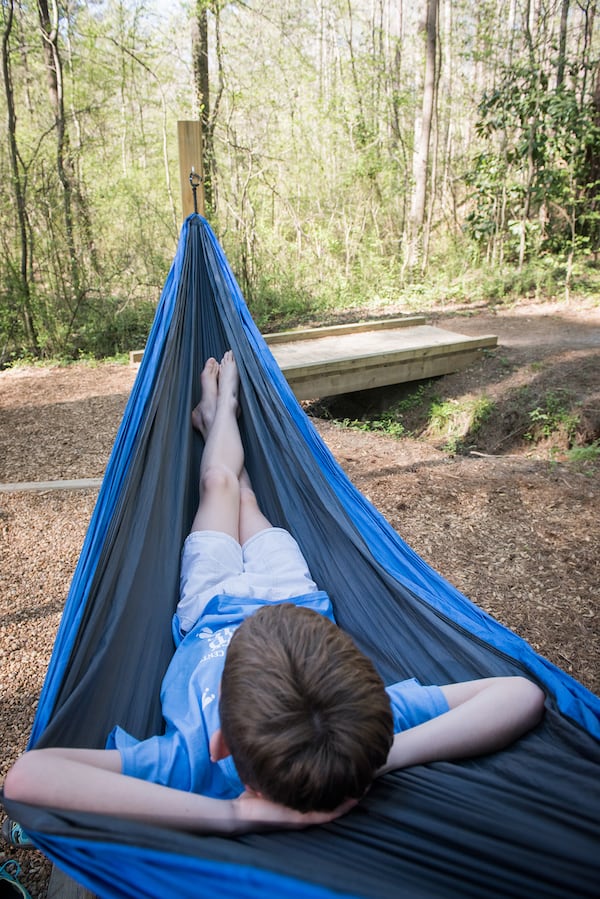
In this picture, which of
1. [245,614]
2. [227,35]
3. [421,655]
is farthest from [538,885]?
[227,35]

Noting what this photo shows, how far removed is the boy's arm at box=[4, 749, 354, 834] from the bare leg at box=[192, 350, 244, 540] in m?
0.79

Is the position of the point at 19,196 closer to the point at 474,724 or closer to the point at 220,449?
the point at 220,449

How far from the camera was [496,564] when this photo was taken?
2.09 meters

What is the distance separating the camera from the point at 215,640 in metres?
1.22

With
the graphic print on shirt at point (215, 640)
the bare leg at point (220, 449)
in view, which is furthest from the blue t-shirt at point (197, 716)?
the bare leg at point (220, 449)

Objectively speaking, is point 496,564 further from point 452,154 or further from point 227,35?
point 452,154

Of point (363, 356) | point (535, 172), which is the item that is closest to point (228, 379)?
point (363, 356)

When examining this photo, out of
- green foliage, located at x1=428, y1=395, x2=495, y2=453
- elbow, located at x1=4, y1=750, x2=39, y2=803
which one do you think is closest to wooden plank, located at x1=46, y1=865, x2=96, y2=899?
elbow, located at x1=4, y1=750, x2=39, y2=803

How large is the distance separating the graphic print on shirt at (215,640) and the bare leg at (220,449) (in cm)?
35

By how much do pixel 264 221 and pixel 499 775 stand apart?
615 cm

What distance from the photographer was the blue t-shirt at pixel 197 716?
36.8 inches

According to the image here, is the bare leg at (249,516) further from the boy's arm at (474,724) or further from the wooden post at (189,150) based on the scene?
the wooden post at (189,150)

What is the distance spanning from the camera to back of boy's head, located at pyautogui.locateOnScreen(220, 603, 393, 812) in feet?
2.29

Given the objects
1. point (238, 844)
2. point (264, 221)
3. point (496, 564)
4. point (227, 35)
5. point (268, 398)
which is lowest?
point (496, 564)
